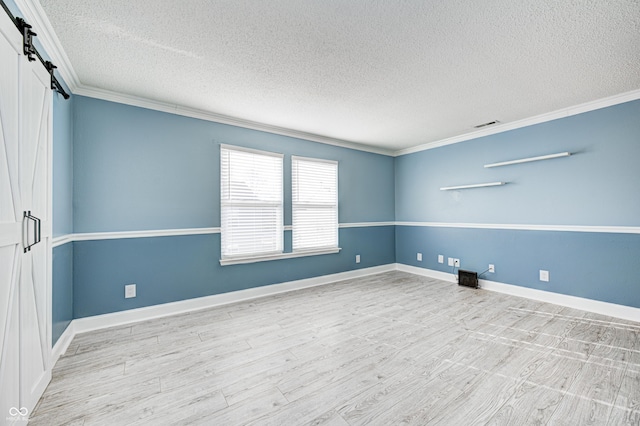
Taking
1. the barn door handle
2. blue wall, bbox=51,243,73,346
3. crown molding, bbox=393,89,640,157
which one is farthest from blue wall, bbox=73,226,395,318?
crown molding, bbox=393,89,640,157

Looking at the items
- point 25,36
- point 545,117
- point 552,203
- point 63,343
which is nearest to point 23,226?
point 25,36

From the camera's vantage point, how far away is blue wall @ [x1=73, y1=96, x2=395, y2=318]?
275 centimetres

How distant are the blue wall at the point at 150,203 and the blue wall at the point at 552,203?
9.41 feet

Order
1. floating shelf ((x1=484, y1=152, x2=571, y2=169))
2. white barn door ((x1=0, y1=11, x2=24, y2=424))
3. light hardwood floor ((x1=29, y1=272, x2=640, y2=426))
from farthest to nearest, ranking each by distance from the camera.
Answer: floating shelf ((x1=484, y1=152, x2=571, y2=169)) → light hardwood floor ((x1=29, y1=272, x2=640, y2=426)) → white barn door ((x1=0, y1=11, x2=24, y2=424))

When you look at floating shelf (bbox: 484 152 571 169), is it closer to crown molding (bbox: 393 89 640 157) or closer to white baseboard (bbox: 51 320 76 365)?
crown molding (bbox: 393 89 640 157)

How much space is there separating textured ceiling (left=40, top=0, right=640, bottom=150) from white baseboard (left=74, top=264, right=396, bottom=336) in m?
2.38

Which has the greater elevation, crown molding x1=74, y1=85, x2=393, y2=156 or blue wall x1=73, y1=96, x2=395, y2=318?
crown molding x1=74, y1=85, x2=393, y2=156

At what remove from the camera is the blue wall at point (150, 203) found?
9.02ft

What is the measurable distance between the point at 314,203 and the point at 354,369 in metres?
2.78

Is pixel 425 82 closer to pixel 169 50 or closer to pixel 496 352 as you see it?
pixel 169 50

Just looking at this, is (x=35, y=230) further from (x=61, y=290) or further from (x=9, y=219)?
(x=61, y=290)

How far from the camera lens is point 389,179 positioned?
5508mm

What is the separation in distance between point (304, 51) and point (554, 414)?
297 cm

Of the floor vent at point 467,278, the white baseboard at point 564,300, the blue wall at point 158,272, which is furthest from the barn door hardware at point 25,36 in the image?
the white baseboard at point 564,300
